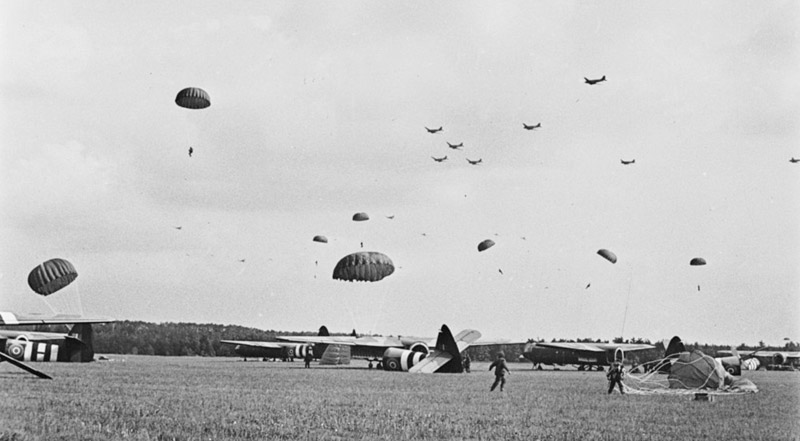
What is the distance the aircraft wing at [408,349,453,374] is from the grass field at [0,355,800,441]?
48.5 feet

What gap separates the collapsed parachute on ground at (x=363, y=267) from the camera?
125 ft

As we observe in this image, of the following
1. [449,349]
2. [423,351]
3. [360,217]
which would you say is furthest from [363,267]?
[423,351]

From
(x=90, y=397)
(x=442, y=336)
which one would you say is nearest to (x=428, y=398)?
(x=90, y=397)

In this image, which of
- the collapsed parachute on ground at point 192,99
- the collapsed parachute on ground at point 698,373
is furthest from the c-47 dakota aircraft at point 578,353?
the collapsed parachute on ground at point 192,99

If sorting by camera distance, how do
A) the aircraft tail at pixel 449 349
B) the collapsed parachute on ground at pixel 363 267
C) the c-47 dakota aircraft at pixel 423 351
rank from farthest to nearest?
the c-47 dakota aircraft at pixel 423 351 < the aircraft tail at pixel 449 349 < the collapsed parachute on ground at pixel 363 267

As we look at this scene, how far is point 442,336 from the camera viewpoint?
40.8 metres

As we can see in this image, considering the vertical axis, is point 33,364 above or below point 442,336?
below

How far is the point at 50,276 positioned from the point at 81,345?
29.9 feet

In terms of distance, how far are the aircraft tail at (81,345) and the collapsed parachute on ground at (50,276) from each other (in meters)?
5.81

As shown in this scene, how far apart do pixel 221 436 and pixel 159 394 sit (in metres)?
9.11

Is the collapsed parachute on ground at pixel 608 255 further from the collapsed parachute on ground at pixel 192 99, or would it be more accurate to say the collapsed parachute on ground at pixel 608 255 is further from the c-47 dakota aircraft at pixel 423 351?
the collapsed parachute on ground at pixel 192 99

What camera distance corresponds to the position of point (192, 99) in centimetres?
3206

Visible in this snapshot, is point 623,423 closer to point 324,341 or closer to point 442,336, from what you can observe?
point 442,336

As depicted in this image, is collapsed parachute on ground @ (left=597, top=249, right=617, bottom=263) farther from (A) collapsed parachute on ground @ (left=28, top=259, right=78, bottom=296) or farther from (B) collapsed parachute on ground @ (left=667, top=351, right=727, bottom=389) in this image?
(A) collapsed parachute on ground @ (left=28, top=259, right=78, bottom=296)
